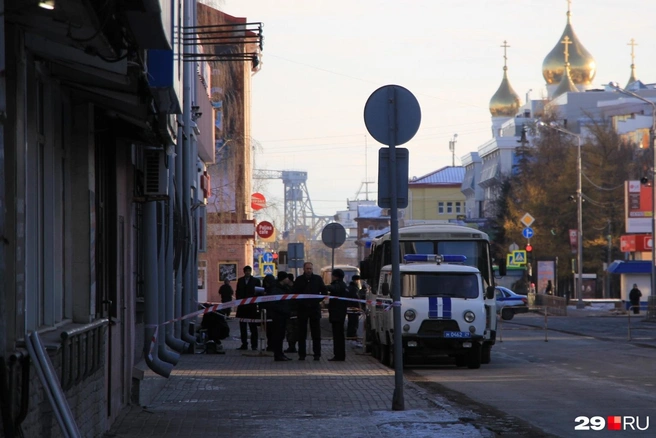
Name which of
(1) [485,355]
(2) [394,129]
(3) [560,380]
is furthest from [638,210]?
(2) [394,129]

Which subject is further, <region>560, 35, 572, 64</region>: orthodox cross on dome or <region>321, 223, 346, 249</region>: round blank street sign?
<region>560, 35, 572, 64</region>: orthodox cross on dome

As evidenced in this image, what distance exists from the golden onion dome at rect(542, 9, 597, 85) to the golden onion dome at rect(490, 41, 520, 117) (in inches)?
378

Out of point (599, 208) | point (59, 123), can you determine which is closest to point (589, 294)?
point (599, 208)

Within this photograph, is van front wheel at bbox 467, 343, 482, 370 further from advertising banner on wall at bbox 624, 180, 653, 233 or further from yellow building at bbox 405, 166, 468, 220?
yellow building at bbox 405, 166, 468, 220

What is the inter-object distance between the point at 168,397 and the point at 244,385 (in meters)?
2.14

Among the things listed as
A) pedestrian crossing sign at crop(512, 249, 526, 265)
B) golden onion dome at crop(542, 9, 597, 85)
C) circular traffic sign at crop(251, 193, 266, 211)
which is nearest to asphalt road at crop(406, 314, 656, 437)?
circular traffic sign at crop(251, 193, 266, 211)

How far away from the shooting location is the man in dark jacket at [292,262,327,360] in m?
24.0

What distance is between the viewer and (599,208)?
78750mm

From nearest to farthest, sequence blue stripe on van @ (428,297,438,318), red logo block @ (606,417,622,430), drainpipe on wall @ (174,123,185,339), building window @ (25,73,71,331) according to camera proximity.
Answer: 1. building window @ (25,73,71,331)
2. red logo block @ (606,417,622,430)
3. blue stripe on van @ (428,297,438,318)
4. drainpipe on wall @ (174,123,185,339)

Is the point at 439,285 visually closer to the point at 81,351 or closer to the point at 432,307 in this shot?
the point at 432,307

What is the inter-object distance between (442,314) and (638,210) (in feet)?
130

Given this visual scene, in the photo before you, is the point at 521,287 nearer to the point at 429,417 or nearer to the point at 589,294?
the point at 589,294

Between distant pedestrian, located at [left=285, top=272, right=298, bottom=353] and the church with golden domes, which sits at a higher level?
the church with golden domes

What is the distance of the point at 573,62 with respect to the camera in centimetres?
14450
